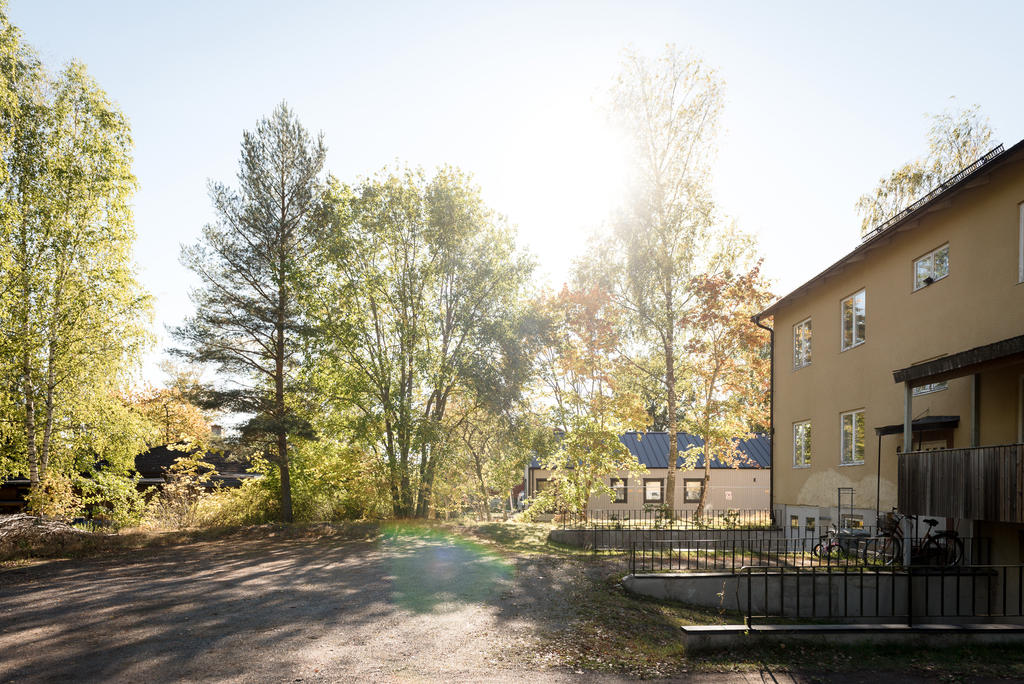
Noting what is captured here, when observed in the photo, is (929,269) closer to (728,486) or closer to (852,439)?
(852,439)

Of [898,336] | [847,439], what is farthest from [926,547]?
[847,439]

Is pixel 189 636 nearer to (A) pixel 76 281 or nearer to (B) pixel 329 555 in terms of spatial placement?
(B) pixel 329 555

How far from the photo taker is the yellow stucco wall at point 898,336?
39.6 feet

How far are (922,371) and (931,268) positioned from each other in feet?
11.1

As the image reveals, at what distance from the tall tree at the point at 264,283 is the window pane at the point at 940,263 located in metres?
18.9

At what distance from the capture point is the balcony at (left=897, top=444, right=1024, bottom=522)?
9773mm

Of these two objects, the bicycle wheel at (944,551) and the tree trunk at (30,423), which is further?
the tree trunk at (30,423)

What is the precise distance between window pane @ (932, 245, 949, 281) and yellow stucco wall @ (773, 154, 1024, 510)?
186mm

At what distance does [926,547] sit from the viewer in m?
12.6

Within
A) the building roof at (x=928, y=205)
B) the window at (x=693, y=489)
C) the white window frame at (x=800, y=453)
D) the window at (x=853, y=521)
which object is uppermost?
the building roof at (x=928, y=205)

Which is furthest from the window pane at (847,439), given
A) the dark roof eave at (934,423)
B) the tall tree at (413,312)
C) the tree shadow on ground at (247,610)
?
the tall tree at (413,312)

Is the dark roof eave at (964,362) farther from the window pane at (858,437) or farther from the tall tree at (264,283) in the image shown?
the tall tree at (264,283)

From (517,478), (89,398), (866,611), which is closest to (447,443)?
(517,478)

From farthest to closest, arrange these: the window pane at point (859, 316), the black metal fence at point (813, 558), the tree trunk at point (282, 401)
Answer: the tree trunk at point (282, 401), the window pane at point (859, 316), the black metal fence at point (813, 558)
